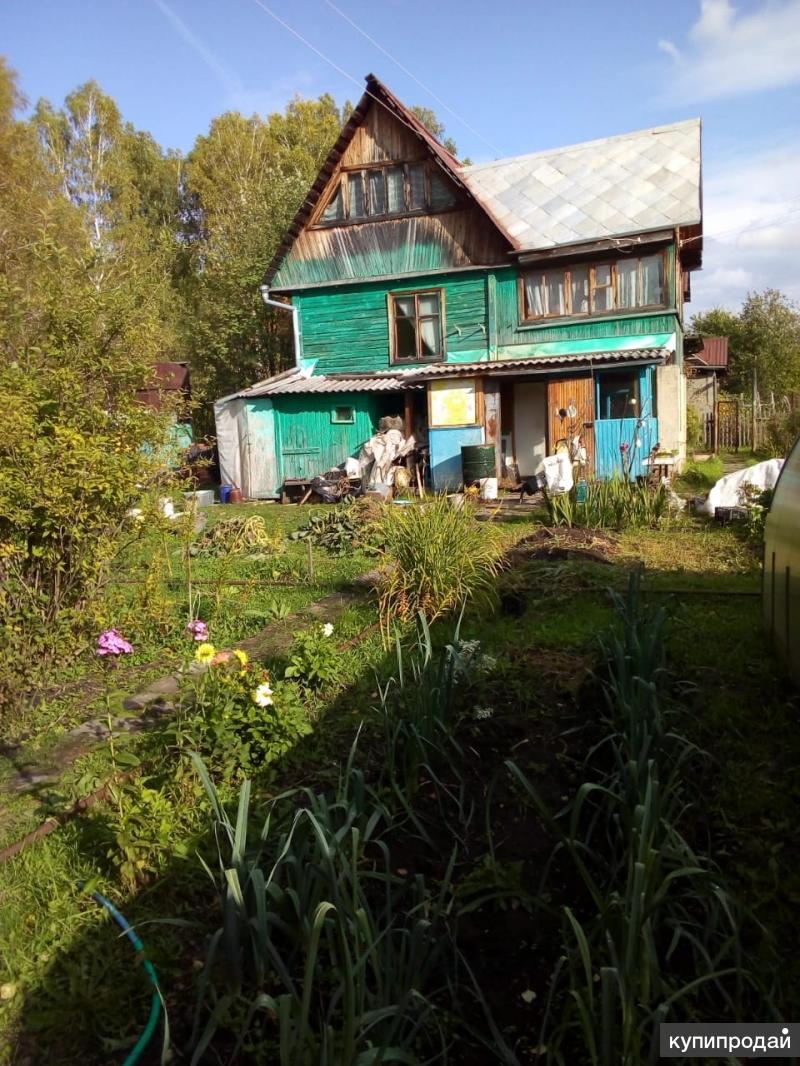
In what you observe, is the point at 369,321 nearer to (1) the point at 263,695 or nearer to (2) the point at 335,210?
(2) the point at 335,210

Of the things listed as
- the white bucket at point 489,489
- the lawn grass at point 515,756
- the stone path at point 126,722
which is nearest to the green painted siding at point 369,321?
the white bucket at point 489,489

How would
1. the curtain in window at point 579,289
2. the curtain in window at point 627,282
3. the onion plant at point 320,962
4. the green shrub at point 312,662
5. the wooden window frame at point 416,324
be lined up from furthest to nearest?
the wooden window frame at point 416,324 < the curtain in window at point 579,289 < the curtain in window at point 627,282 < the green shrub at point 312,662 < the onion plant at point 320,962

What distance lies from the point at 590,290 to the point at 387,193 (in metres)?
5.15

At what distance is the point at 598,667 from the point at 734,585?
3.16m

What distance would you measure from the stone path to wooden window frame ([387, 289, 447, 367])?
39.4 ft

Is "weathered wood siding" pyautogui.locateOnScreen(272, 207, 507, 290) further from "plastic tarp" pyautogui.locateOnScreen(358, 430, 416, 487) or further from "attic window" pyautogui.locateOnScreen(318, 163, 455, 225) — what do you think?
"plastic tarp" pyautogui.locateOnScreen(358, 430, 416, 487)

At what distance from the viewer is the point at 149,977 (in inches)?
82.6

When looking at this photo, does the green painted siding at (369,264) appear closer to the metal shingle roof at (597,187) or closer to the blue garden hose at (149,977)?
Answer: the metal shingle roof at (597,187)

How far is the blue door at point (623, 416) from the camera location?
535 inches

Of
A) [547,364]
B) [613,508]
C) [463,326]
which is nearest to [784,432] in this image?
[547,364]

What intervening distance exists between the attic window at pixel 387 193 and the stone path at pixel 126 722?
13409 millimetres

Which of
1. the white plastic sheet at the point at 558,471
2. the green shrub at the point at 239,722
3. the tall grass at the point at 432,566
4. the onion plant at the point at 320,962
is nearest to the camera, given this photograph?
the onion plant at the point at 320,962

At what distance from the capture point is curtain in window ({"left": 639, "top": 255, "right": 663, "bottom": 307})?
1467 cm

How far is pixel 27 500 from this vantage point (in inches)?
136
